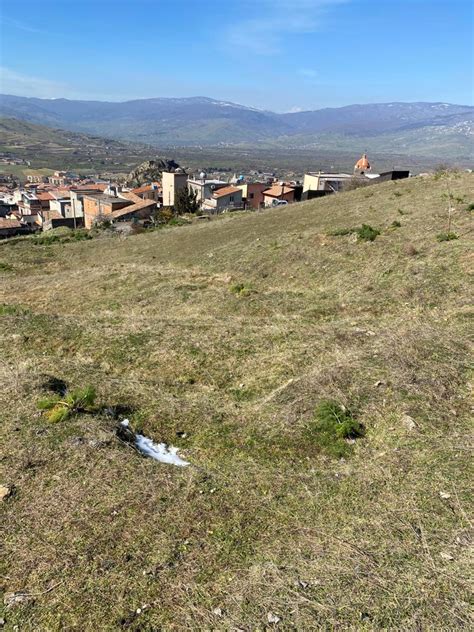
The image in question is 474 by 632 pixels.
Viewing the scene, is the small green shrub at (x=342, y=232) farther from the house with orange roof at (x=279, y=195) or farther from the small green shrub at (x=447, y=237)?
the house with orange roof at (x=279, y=195)

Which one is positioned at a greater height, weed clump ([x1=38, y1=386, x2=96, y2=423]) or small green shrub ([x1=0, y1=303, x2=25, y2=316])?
weed clump ([x1=38, y1=386, x2=96, y2=423])

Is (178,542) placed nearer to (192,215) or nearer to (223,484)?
(223,484)

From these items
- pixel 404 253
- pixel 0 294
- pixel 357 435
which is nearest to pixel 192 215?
pixel 0 294

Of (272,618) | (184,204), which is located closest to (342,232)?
(272,618)

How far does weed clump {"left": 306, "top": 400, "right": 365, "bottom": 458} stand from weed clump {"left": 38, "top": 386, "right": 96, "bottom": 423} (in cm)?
429

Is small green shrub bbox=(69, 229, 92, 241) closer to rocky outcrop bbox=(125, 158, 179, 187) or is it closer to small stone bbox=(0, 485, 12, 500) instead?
small stone bbox=(0, 485, 12, 500)

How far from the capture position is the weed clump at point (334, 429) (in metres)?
7.40

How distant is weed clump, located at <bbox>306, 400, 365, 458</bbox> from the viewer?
24.3ft

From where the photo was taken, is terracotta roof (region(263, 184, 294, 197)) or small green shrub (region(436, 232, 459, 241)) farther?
terracotta roof (region(263, 184, 294, 197))

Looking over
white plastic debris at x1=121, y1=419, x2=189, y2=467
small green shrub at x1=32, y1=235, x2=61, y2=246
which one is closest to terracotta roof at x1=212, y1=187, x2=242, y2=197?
small green shrub at x1=32, y1=235, x2=61, y2=246

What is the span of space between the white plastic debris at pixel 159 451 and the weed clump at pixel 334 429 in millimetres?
2313

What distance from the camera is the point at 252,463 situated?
7.06 metres

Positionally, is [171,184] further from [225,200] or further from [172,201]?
[225,200]

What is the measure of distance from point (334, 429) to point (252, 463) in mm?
1649
